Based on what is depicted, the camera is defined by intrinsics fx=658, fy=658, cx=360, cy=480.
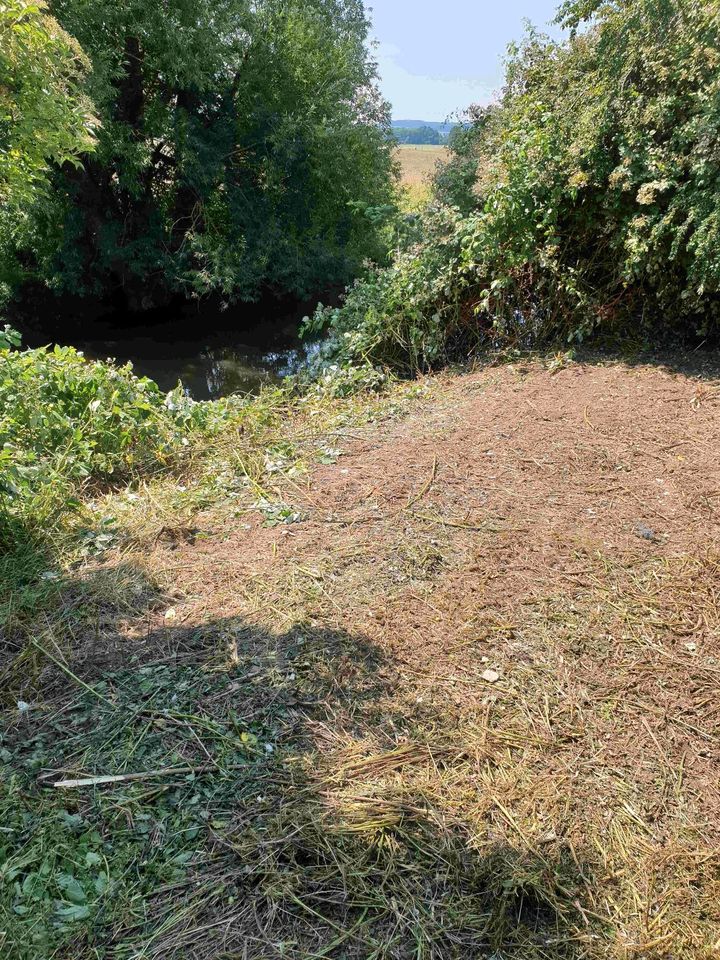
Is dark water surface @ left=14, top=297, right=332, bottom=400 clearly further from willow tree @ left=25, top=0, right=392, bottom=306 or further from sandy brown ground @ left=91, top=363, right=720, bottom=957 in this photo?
sandy brown ground @ left=91, top=363, right=720, bottom=957

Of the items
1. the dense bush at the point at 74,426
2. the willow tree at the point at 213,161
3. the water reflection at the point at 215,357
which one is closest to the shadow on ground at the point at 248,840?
the dense bush at the point at 74,426

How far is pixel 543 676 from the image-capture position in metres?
2.81

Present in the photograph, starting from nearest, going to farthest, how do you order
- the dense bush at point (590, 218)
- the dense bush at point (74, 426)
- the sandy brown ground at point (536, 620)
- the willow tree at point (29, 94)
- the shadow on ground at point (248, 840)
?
the shadow on ground at point (248, 840)
the sandy brown ground at point (536, 620)
the willow tree at point (29, 94)
the dense bush at point (74, 426)
the dense bush at point (590, 218)

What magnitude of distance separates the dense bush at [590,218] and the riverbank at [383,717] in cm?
199

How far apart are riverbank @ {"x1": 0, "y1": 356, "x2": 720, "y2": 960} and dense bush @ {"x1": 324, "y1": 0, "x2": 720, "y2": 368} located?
78.3 inches

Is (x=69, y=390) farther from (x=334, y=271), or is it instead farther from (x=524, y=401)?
(x=334, y=271)

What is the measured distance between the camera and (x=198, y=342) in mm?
12047

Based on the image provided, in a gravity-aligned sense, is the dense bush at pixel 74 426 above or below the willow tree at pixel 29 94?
below

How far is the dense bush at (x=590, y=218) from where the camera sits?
5.30m

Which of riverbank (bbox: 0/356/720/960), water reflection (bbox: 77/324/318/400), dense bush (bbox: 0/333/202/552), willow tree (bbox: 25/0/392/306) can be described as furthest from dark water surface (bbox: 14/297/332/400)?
riverbank (bbox: 0/356/720/960)

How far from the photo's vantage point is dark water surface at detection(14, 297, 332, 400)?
10703mm

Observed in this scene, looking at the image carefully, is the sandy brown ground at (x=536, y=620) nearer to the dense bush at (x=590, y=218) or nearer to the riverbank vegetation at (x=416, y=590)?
the riverbank vegetation at (x=416, y=590)

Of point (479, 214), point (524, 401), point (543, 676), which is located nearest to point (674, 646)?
point (543, 676)

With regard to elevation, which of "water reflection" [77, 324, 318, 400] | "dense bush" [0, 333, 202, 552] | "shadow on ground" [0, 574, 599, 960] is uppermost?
"dense bush" [0, 333, 202, 552]
